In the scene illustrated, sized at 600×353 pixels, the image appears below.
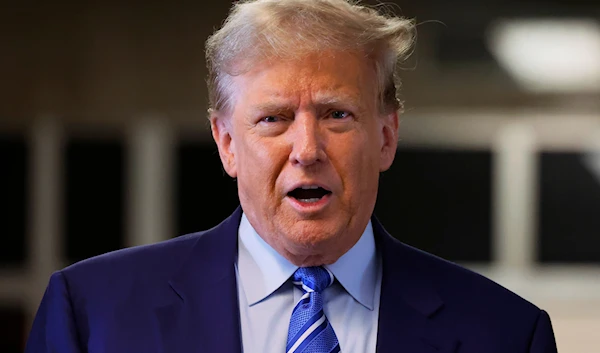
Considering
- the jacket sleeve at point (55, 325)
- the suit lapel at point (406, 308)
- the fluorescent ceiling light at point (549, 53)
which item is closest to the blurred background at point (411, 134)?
the fluorescent ceiling light at point (549, 53)

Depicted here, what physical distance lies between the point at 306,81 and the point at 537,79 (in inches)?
170

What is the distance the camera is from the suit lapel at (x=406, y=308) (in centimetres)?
134

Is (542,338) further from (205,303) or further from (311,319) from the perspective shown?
(205,303)

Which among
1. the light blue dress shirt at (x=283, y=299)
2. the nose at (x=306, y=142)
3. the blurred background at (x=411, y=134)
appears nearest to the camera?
the nose at (x=306, y=142)

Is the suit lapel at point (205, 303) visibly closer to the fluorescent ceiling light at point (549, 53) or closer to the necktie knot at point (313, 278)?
the necktie knot at point (313, 278)

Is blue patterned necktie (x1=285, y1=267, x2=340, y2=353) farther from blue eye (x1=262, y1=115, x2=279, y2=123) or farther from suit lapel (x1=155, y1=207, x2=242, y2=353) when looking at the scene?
blue eye (x1=262, y1=115, x2=279, y2=123)

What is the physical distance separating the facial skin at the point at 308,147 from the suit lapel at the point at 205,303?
11 cm

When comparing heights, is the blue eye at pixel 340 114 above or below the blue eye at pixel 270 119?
above

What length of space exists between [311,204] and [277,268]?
15cm

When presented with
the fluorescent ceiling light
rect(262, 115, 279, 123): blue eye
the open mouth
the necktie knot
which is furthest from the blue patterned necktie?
the fluorescent ceiling light

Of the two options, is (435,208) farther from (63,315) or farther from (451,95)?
(63,315)

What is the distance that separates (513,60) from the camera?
5.34 meters

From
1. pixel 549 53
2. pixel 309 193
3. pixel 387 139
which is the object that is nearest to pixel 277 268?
pixel 309 193

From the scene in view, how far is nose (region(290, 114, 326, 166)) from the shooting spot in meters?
1.23
